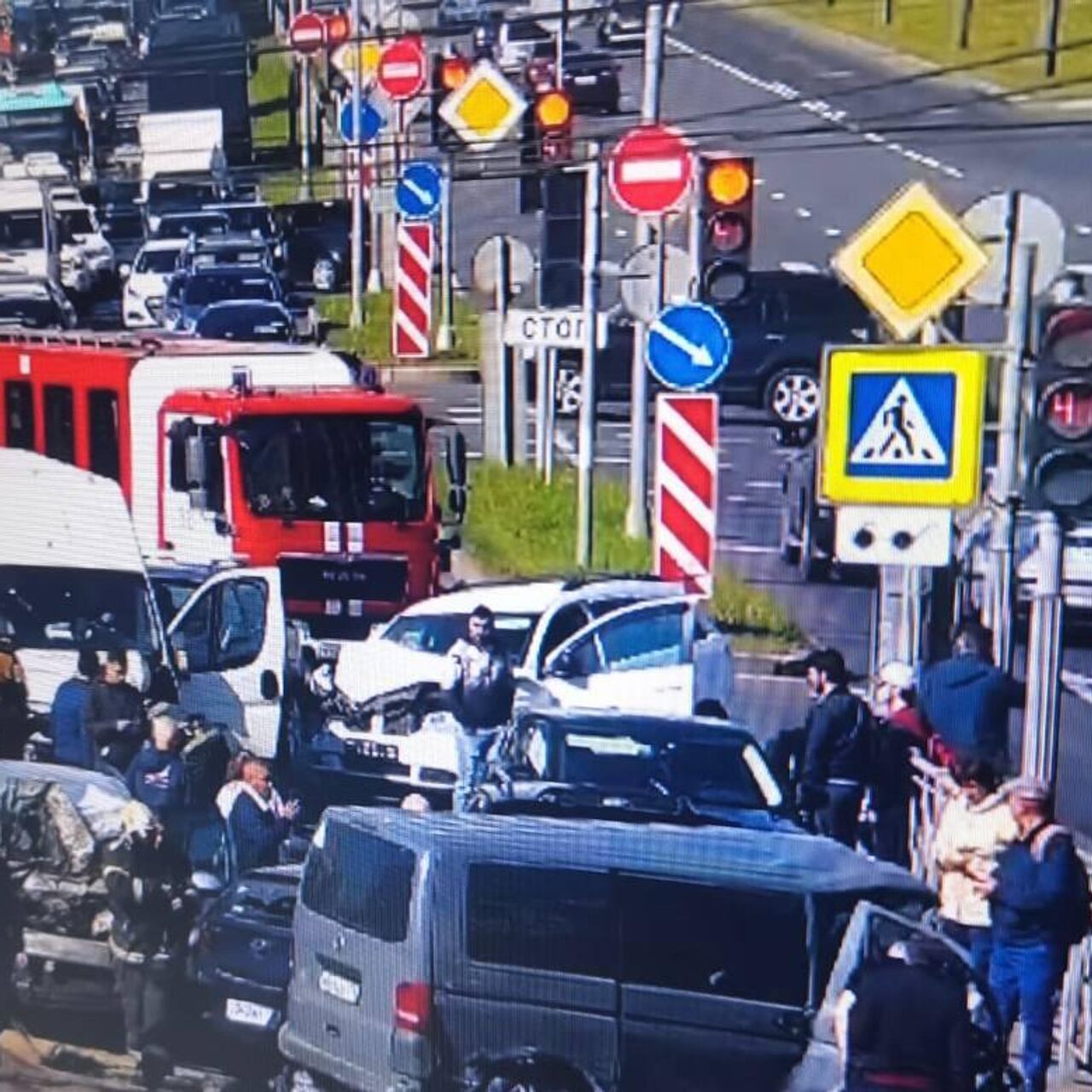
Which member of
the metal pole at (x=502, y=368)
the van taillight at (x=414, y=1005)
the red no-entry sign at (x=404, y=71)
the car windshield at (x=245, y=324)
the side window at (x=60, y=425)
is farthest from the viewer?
the side window at (x=60, y=425)

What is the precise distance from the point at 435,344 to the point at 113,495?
2.30 feet

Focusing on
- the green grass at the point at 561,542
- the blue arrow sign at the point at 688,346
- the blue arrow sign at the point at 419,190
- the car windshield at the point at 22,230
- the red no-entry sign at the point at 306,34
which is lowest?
the green grass at the point at 561,542

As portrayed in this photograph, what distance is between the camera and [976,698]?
324 centimetres

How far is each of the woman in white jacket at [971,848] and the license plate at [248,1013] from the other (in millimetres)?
1233

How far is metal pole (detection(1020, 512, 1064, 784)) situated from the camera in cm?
319

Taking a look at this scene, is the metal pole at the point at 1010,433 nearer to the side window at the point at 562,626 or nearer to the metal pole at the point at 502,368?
the side window at the point at 562,626

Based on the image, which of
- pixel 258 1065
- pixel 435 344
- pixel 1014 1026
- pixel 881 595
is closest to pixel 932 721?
pixel 881 595

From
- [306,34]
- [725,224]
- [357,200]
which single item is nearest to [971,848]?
[725,224]

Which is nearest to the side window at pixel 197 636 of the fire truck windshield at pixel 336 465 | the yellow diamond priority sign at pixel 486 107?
the fire truck windshield at pixel 336 465

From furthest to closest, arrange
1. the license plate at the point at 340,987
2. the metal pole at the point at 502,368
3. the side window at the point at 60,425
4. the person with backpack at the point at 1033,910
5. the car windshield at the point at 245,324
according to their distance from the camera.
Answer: the side window at the point at 60,425
the car windshield at the point at 245,324
the metal pole at the point at 502,368
the license plate at the point at 340,987
the person with backpack at the point at 1033,910

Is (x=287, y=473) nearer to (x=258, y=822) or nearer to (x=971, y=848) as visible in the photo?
(x=258, y=822)

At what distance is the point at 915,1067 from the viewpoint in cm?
320

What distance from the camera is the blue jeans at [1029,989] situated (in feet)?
10.6

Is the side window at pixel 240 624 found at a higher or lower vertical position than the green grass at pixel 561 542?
lower
